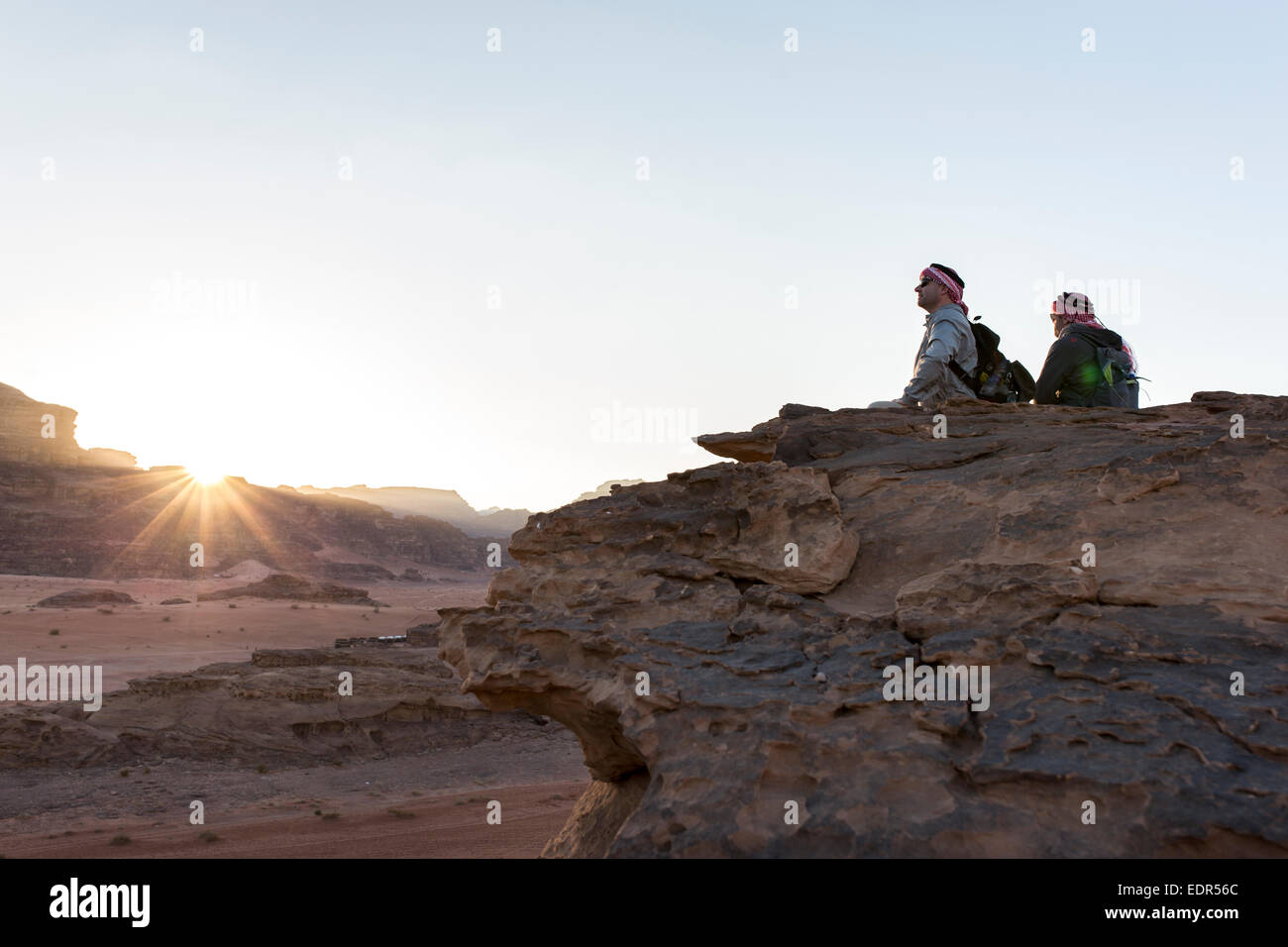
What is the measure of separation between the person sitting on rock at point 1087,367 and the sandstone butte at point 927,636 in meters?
0.60

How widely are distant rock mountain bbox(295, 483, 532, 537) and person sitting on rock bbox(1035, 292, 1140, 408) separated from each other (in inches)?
5003

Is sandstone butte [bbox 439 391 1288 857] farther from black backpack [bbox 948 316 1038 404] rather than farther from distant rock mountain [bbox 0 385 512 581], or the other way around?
distant rock mountain [bbox 0 385 512 581]

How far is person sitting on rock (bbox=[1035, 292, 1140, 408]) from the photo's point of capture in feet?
21.9

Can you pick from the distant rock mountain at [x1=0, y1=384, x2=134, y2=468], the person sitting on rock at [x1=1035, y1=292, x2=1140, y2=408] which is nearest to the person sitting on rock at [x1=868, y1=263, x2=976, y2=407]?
the person sitting on rock at [x1=1035, y1=292, x2=1140, y2=408]

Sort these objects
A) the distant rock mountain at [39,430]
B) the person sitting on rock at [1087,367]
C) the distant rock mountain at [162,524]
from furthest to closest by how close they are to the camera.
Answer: the distant rock mountain at [39,430] < the distant rock mountain at [162,524] < the person sitting on rock at [1087,367]

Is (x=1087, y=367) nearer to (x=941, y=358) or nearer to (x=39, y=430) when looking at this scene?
(x=941, y=358)

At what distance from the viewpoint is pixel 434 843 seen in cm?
936

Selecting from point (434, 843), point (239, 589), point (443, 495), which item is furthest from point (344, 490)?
point (434, 843)

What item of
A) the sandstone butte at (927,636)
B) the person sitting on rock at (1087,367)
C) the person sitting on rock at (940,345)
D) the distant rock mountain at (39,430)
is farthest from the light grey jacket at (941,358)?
the distant rock mountain at (39,430)

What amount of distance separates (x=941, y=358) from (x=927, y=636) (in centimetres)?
284

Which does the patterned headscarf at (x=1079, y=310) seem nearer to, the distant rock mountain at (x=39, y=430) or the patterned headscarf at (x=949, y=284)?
the patterned headscarf at (x=949, y=284)

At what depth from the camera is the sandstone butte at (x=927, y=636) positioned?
11.3 feet
